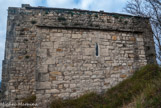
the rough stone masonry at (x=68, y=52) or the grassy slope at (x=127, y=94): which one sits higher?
the rough stone masonry at (x=68, y=52)

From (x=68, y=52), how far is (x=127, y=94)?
257 centimetres

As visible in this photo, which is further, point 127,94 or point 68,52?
point 68,52

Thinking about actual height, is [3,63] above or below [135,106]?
above

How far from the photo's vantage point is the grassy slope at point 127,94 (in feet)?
12.3

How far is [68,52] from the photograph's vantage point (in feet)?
16.5

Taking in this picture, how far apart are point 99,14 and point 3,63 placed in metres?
4.95

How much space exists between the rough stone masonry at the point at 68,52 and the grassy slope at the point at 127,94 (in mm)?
280

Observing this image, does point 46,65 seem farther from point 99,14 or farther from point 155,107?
point 155,107

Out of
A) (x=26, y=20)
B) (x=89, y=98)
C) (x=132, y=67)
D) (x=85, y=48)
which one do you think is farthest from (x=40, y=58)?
(x=132, y=67)

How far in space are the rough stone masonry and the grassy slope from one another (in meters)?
0.28

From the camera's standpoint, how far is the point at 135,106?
3355 millimetres

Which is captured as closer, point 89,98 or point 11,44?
point 89,98

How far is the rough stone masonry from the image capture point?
189 inches

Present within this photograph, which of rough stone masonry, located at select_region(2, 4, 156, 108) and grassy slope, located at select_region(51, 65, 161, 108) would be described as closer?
grassy slope, located at select_region(51, 65, 161, 108)
